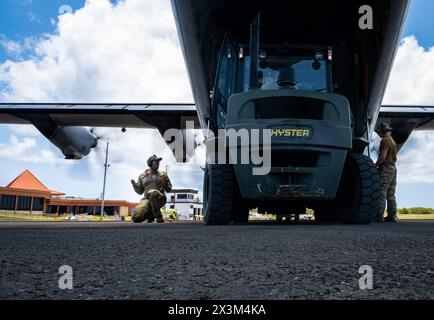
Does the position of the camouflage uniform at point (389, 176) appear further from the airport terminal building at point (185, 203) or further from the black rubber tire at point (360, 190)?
the airport terminal building at point (185, 203)

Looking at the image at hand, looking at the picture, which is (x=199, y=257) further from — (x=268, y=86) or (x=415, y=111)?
(x=415, y=111)

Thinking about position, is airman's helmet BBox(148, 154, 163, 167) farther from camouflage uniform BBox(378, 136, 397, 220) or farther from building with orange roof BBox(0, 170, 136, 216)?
building with orange roof BBox(0, 170, 136, 216)

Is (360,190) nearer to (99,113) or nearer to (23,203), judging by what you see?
(99,113)

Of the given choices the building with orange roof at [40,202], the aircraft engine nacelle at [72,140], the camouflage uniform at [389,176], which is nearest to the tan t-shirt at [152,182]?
the aircraft engine nacelle at [72,140]

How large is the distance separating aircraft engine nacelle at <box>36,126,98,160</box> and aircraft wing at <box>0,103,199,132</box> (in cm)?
37

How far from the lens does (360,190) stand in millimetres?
4973

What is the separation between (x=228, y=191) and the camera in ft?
15.9

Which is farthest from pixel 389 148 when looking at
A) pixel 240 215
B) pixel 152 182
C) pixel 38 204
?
pixel 38 204

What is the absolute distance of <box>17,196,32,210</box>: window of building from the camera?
31.0 meters

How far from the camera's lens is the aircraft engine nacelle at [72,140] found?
10117 millimetres

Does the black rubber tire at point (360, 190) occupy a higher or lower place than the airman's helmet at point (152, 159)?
lower

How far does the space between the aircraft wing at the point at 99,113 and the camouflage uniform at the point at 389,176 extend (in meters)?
4.91

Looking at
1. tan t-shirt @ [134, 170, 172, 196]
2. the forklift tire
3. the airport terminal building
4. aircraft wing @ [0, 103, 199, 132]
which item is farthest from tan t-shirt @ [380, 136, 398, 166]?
the airport terminal building
